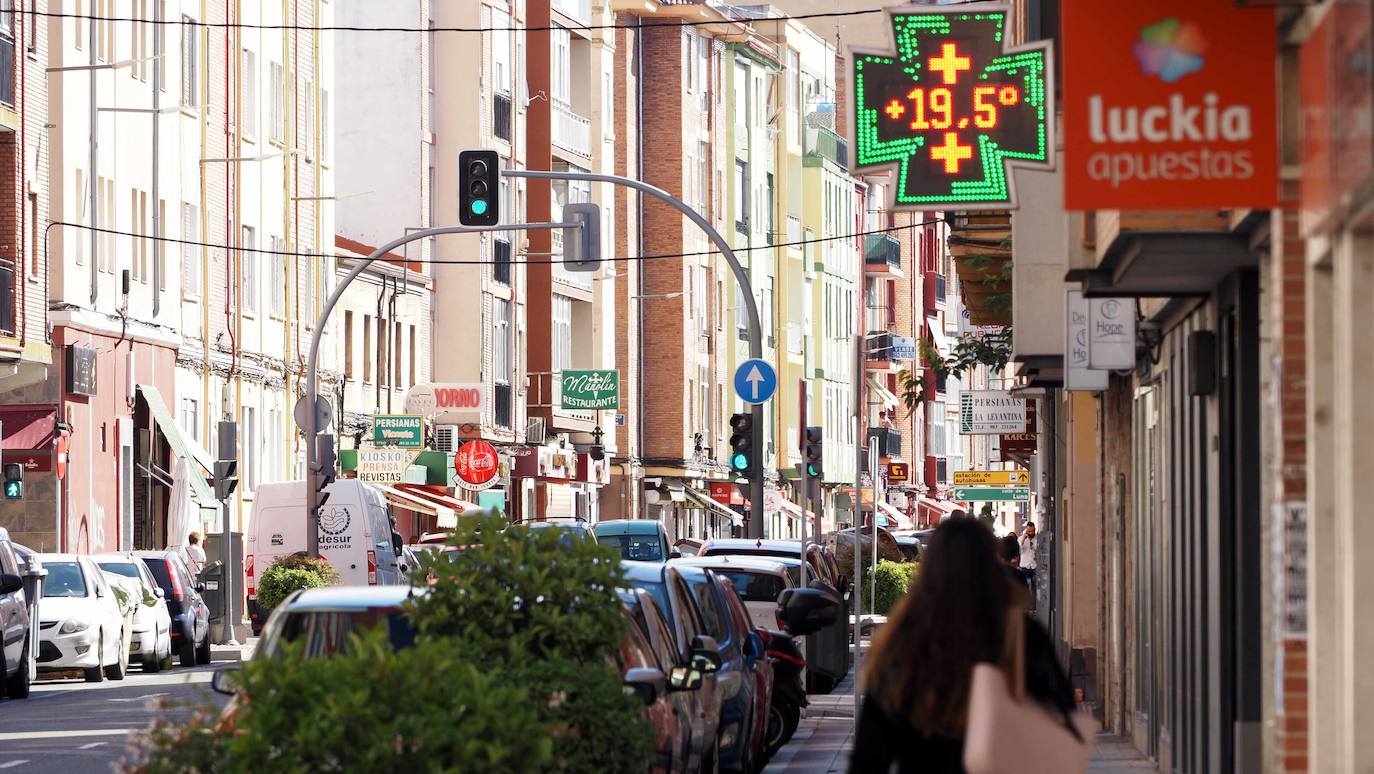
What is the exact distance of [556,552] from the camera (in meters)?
11.9

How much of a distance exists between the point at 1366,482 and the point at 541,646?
3825 mm

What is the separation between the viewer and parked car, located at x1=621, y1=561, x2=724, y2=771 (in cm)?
1494

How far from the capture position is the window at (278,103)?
176 ft

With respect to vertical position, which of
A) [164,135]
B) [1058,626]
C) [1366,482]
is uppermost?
[164,135]

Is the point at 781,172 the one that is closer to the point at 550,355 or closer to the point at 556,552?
the point at 550,355

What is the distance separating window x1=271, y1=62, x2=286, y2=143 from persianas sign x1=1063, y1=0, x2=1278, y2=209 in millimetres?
44469

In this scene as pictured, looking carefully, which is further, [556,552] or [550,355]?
[550,355]

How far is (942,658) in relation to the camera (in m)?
7.72

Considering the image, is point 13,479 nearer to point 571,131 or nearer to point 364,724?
point 364,724

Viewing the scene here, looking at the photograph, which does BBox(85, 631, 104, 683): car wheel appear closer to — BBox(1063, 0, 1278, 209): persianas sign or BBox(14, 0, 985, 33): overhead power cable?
BBox(14, 0, 985, 33): overhead power cable

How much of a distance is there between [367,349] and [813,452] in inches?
1117

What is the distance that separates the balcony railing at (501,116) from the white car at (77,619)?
3376 cm

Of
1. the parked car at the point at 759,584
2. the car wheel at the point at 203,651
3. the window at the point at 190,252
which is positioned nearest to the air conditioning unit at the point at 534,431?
the window at the point at 190,252

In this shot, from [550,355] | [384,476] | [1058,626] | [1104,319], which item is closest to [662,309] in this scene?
[550,355]
